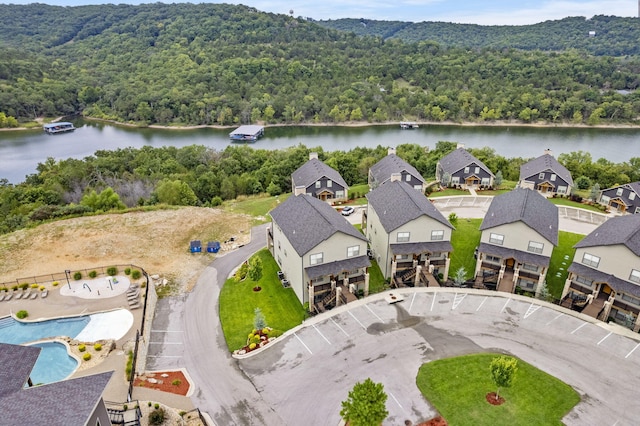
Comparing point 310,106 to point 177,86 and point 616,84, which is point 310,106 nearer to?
point 177,86

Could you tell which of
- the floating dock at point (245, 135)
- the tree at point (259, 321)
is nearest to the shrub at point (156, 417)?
the tree at point (259, 321)

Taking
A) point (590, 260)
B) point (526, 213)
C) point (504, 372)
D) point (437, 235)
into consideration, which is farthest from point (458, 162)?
point (504, 372)

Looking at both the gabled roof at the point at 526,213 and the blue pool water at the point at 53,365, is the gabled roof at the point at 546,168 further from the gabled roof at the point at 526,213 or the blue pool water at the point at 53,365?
the blue pool water at the point at 53,365

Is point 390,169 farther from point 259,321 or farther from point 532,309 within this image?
point 259,321

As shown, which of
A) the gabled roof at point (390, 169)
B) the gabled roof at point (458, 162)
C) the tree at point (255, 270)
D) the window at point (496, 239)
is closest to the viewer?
the tree at point (255, 270)

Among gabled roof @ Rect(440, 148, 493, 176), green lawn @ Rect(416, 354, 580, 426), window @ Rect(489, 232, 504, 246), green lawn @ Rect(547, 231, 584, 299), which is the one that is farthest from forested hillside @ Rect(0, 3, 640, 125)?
green lawn @ Rect(416, 354, 580, 426)

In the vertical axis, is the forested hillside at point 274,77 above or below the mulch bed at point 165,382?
above
